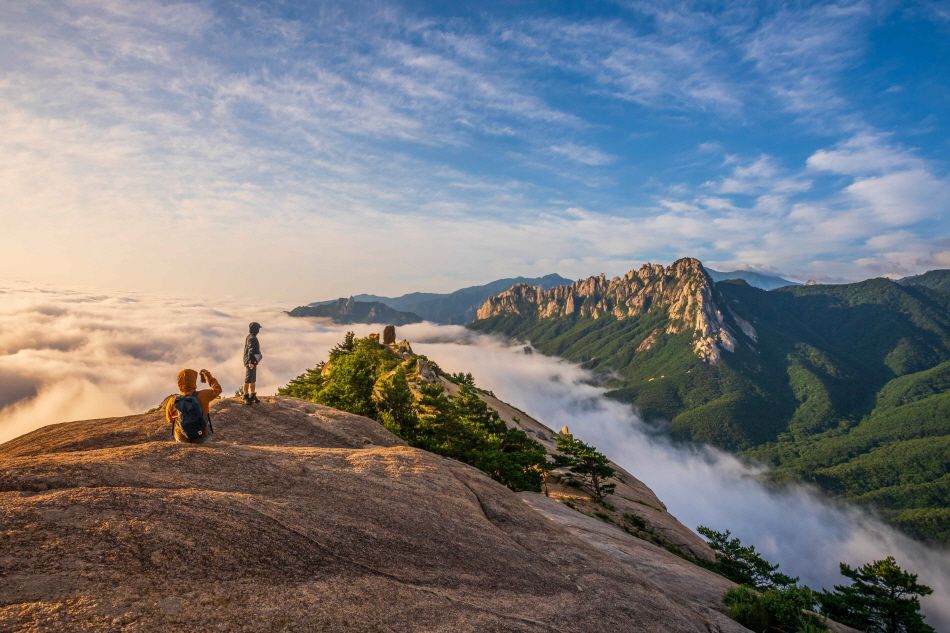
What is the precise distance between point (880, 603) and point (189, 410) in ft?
189

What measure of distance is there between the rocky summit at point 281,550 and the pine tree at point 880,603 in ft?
106

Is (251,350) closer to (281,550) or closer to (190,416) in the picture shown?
(190,416)

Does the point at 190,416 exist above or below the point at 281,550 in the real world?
above

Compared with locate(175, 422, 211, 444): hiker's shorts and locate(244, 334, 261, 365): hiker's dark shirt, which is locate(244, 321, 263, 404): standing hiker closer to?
locate(244, 334, 261, 365): hiker's dark shirt

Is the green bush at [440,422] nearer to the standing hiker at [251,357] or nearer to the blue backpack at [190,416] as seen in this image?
the standing hiker at [251,357]

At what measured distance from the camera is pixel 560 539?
1717 centimetres

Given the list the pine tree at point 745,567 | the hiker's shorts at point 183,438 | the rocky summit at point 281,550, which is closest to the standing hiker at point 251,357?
the rocky summit at point 281,550

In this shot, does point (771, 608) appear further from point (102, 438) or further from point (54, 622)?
point (102, 438)

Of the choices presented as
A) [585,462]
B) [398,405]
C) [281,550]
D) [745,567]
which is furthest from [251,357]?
[745,567]

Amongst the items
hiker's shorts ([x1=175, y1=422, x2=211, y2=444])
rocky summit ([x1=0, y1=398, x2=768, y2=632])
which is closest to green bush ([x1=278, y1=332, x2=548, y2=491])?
rocky summit ([x1=0, y1=398, x2=768, y2=632])

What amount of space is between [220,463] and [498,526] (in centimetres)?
997

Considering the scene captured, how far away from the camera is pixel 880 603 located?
4006cm

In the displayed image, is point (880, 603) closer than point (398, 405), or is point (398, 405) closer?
point (880, 603)

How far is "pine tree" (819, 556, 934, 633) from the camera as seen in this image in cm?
3878
